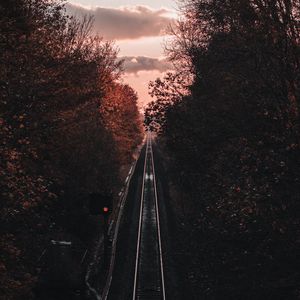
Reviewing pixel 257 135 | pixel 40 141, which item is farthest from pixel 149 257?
pixel 257 135

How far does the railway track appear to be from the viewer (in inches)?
774

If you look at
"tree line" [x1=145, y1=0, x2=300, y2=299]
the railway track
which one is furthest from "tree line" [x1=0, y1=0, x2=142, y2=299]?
"tree line" [x1=145, y1=0, x2=300, y2=299]

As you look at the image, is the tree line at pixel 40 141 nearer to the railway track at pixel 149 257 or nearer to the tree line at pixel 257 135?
the railway track at pixel 149 257

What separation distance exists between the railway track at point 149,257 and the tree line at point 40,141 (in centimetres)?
350

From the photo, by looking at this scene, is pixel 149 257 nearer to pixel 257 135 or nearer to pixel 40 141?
pixel 40 141

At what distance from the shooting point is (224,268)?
67.4 ft

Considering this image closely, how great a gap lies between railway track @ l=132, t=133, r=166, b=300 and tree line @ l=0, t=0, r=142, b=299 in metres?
3.50

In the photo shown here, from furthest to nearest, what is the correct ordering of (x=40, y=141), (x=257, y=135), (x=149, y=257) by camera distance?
(x=149, y=257)
(x=40, y=141)
(x=257, y=135)

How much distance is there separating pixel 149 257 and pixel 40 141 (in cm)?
935

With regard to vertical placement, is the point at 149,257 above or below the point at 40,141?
below

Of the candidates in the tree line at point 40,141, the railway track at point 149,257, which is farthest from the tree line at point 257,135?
the tree line at point 40,141

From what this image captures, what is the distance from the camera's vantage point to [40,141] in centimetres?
1897

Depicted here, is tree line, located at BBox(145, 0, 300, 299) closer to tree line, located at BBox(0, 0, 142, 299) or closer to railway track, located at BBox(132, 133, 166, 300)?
railway track, located at BBox(132, 133, 166, 300)

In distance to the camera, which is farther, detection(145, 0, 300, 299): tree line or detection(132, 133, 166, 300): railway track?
detection(132, 133, 166, 300): railway track
